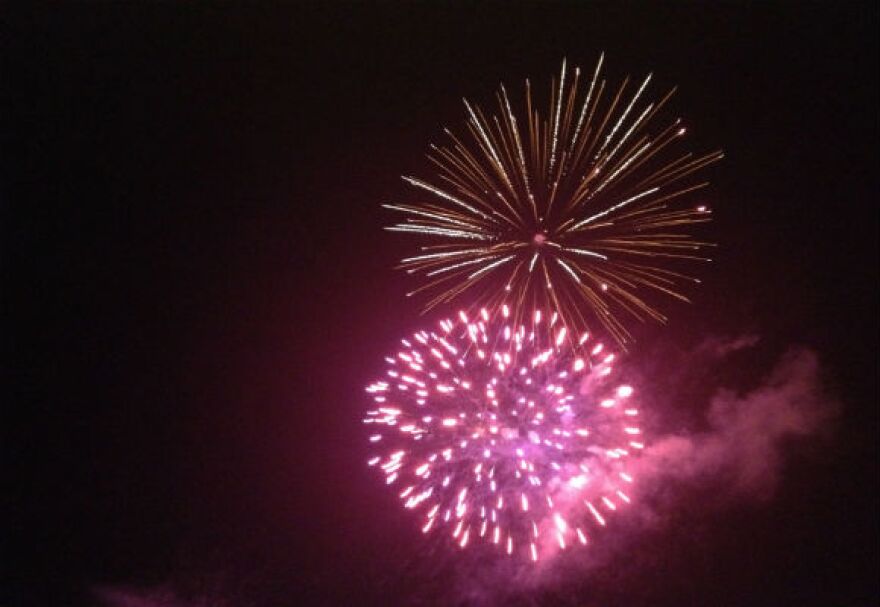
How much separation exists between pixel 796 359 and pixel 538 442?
7.05 metres

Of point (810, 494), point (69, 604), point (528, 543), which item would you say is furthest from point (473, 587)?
point (69, 604)

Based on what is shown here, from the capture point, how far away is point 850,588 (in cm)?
1480

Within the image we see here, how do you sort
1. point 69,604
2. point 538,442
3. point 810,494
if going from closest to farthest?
1. point 538,442
2. point 810,494
3. point 69,604

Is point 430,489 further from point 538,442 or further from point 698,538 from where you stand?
point 698,538

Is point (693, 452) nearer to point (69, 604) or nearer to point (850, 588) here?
point (850, 588)

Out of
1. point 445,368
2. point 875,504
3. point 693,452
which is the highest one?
point 445,368

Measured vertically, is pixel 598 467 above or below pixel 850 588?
above

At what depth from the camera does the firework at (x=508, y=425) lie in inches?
569

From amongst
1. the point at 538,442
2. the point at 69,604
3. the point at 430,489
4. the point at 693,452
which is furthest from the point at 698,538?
the point at 69,604

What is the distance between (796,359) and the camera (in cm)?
1623

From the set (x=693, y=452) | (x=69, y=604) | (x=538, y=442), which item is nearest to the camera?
(x=538, y=442)

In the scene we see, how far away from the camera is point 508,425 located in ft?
47.3

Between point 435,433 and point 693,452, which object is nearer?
point 435,433

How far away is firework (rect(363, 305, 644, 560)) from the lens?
47.4 feet
